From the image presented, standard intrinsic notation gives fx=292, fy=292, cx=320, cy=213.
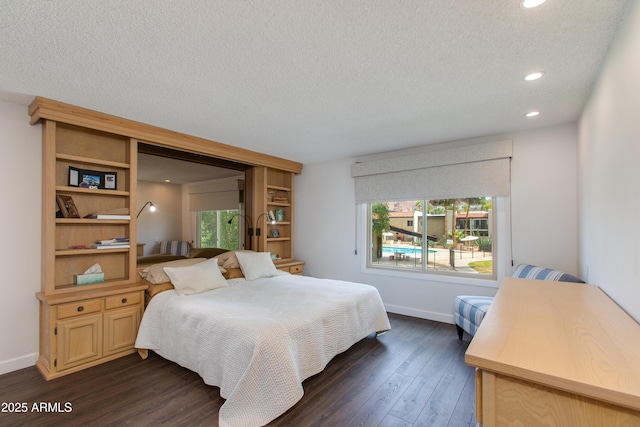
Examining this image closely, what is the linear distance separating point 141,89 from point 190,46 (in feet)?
2.84

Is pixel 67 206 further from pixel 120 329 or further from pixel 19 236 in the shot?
pixel 120 329

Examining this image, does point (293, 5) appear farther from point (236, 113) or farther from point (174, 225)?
point (174, 225)

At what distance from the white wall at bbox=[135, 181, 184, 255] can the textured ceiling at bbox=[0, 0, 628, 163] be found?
2.88 ft

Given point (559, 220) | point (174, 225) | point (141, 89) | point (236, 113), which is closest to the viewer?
point (141, 89)

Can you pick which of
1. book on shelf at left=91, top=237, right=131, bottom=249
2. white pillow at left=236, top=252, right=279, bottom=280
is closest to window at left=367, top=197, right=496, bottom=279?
white pillow at left=236, top=252, right=279, bottom=280

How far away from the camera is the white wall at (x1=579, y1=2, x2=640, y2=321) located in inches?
54.1

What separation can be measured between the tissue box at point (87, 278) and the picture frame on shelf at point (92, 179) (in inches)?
34.9

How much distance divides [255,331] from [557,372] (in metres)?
1.75

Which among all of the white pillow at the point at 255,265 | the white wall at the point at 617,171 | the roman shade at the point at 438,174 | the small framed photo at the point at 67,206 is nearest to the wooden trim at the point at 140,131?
the small framed photo at the point at 67,206

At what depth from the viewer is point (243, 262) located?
12.9 feet

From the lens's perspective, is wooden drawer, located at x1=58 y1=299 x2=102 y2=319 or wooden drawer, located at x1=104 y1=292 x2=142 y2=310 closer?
wooden drawer, located at x1=58 y1=299 x2=102 y2=319

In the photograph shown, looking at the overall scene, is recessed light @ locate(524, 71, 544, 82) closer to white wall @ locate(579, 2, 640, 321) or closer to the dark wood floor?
white wall @ locate(579, 2, 640, 321)

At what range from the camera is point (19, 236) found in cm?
270

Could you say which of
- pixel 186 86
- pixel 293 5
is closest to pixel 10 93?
pixel 186 86
